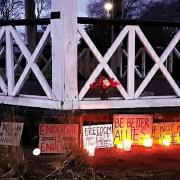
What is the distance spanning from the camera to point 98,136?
7.96m

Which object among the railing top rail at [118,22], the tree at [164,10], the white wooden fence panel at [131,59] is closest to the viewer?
the railing top rail at [118,22]

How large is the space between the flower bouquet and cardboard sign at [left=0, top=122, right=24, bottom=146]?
1.18m

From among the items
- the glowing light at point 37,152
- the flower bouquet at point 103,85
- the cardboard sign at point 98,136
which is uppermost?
the flower bouquet at point 103,85

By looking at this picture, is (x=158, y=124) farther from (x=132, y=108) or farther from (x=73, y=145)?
(x=73, y=145)

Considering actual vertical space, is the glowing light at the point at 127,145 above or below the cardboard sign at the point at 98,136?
below

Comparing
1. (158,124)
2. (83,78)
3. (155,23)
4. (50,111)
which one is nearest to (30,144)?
(50,111)

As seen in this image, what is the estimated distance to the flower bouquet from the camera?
25.6 feet

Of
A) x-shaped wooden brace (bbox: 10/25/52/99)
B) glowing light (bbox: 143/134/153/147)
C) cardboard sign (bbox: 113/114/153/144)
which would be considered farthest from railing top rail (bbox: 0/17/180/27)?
glowing light (bbox: 143/134/153/147)

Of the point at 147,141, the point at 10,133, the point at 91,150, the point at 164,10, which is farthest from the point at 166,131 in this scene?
the point at 164,10

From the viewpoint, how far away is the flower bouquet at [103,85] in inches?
307

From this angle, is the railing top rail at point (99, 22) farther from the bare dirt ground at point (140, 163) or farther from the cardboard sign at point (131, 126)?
the bare dirt ground at point (140, 163)

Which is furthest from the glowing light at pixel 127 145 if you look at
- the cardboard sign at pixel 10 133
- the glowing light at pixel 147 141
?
the cardboard sign at pixel 10 133

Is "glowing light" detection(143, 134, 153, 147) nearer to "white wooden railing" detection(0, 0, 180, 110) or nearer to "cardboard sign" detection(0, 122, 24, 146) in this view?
"white wooden railing" detection(0, 0, 180, 110)

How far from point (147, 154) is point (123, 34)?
5.70 feet
